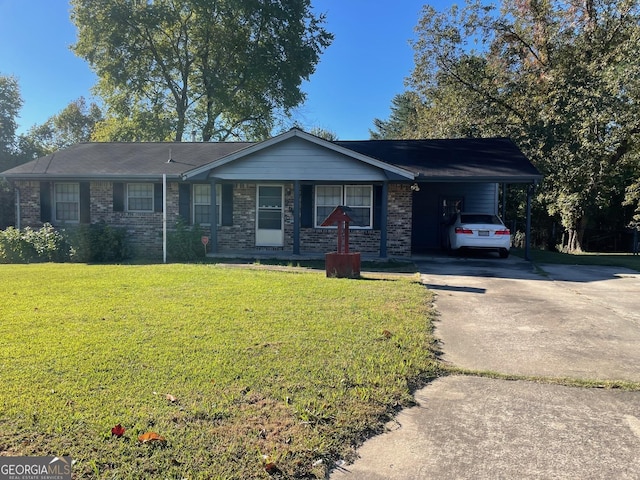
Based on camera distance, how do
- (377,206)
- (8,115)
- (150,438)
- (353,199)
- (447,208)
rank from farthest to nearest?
(8,115) → (447,208) → (353,199) → (377,206) → (150,438)

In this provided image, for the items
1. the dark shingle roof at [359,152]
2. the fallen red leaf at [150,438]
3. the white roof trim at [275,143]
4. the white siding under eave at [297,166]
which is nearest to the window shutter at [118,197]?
the dark shingle roof at [359,152]

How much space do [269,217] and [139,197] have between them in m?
4.64

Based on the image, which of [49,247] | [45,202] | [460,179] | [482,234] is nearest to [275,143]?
[460,179]

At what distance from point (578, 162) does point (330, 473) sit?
63.0ft

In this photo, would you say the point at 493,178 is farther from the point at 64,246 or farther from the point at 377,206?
the point at 64,246

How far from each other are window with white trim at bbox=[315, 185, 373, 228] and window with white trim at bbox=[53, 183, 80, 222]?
8.65 m

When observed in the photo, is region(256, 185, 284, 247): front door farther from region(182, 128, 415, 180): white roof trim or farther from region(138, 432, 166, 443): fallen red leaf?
region(138, 432, 166, 443): fallen red leaf

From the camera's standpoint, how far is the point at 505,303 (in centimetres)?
726

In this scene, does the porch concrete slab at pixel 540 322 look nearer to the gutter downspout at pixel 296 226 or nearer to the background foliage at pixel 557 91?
the gutter downspout at pixel 296 226

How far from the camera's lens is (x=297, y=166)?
1345 centimetres

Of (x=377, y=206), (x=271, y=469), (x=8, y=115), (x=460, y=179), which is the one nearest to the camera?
(x=271, y=469)

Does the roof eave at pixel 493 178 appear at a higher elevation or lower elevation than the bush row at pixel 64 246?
higher

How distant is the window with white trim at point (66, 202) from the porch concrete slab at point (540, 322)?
12380 mm

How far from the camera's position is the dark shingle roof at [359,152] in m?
13.3
